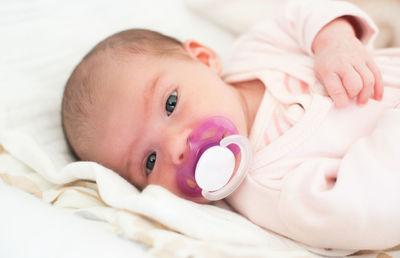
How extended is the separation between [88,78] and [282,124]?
0.50 metres

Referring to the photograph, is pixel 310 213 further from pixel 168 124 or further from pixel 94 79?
pixel 94 79

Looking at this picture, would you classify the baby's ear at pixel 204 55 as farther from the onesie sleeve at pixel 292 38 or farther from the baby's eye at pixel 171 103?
the baby's eye at pixel 171 103

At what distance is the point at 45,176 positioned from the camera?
102 centimetres

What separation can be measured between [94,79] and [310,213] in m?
0.59

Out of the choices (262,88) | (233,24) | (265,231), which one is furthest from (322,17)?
(265,231)

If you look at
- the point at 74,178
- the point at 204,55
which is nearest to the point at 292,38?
the point at 204,55

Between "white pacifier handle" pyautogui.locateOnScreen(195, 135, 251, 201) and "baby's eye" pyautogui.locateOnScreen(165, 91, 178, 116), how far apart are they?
0.52 ft

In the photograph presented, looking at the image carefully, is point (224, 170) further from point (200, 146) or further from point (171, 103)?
point (171, 103)

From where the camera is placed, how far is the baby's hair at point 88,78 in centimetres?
104

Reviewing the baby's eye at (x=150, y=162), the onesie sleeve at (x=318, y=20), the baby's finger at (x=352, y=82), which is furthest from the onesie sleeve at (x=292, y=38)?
the baby's eye at (x=150, y=162)

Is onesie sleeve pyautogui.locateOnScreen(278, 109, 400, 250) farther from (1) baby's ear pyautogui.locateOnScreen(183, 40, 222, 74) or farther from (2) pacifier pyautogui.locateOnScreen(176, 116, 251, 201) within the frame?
(1) baby's ear pyautogui.locateOnScreen(183, 40, 222, 74)

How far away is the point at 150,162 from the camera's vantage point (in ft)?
3.36

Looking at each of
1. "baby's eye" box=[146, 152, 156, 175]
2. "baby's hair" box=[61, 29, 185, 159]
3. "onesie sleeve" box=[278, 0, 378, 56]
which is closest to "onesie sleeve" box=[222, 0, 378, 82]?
"onesie sleeve" box=[278, 0, 378, 56]

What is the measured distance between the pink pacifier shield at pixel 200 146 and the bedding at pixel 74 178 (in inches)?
2.2
